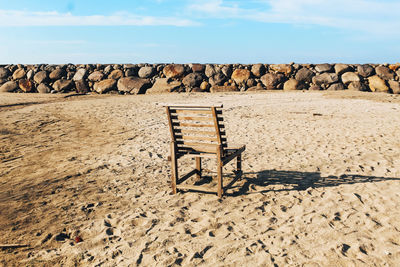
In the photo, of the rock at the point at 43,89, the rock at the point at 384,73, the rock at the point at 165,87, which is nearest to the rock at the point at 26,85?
the rock at the point at 43,89

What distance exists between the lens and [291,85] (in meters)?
16.4

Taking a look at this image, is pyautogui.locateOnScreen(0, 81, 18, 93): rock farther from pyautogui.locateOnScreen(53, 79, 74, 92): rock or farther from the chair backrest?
the chair backrest

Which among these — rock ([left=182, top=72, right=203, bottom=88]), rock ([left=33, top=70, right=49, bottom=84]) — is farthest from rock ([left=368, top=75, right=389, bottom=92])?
rock ([left=33, top=70, right=49, bottom=84])

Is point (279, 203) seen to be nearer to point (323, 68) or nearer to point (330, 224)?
point (330, 224)

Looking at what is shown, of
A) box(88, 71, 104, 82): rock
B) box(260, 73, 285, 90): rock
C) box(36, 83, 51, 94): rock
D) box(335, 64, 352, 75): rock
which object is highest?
box(335, 64, 352, 75): rock

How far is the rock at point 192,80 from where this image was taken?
17031 mm

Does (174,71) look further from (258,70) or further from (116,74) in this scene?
(258,70)

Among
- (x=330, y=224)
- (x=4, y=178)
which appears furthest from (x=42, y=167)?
(x=330, y=224)

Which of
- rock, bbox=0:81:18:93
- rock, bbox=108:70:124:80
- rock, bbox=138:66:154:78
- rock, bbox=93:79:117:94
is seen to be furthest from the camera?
rock, bbox=0:81:18:93

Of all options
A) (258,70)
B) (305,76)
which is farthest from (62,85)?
(305,76)

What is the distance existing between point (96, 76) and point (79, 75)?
989mm

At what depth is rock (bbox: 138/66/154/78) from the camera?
58.6ft

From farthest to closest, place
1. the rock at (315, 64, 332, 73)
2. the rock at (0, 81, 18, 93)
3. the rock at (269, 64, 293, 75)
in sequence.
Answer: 1. the rock at (0, 81, 18, 93)
2. the rock at (269, 64, 293, 75)
3. the rock at (315, 64, 332, 73)

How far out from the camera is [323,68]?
16562mm
